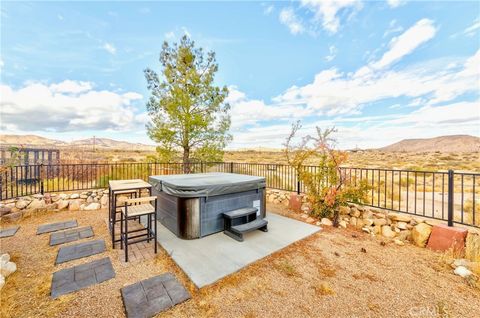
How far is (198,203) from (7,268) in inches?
100

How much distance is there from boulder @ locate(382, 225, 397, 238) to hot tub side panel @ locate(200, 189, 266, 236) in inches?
107

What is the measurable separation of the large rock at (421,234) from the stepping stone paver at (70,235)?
617 centimetres

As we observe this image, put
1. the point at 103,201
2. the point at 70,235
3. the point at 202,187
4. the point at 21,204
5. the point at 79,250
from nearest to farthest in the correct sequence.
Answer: the point at 79,250
the point at 202,187
the point at 70,235
the point at 21,204
the point at 103,201

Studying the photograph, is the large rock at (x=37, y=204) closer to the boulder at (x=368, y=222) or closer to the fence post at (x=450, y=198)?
the boulder at (x=368, y=222)

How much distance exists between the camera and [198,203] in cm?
341

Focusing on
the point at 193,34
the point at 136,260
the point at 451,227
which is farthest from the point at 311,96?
the point at 136,260

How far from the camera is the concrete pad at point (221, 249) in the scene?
8.20ft

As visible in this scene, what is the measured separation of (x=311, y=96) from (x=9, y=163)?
15.3m

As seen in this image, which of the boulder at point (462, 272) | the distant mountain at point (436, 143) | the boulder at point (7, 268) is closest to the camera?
the boulder at point (7, 268)

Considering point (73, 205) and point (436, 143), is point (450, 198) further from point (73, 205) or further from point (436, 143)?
point (436, 143)

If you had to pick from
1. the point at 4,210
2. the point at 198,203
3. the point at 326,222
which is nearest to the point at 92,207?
the point at 4,210

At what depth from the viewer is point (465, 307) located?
6.48 ft

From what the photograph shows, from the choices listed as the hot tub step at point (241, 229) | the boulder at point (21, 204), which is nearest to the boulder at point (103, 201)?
the boulder at point (21, 204)

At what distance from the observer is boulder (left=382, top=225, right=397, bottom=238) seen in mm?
3799
